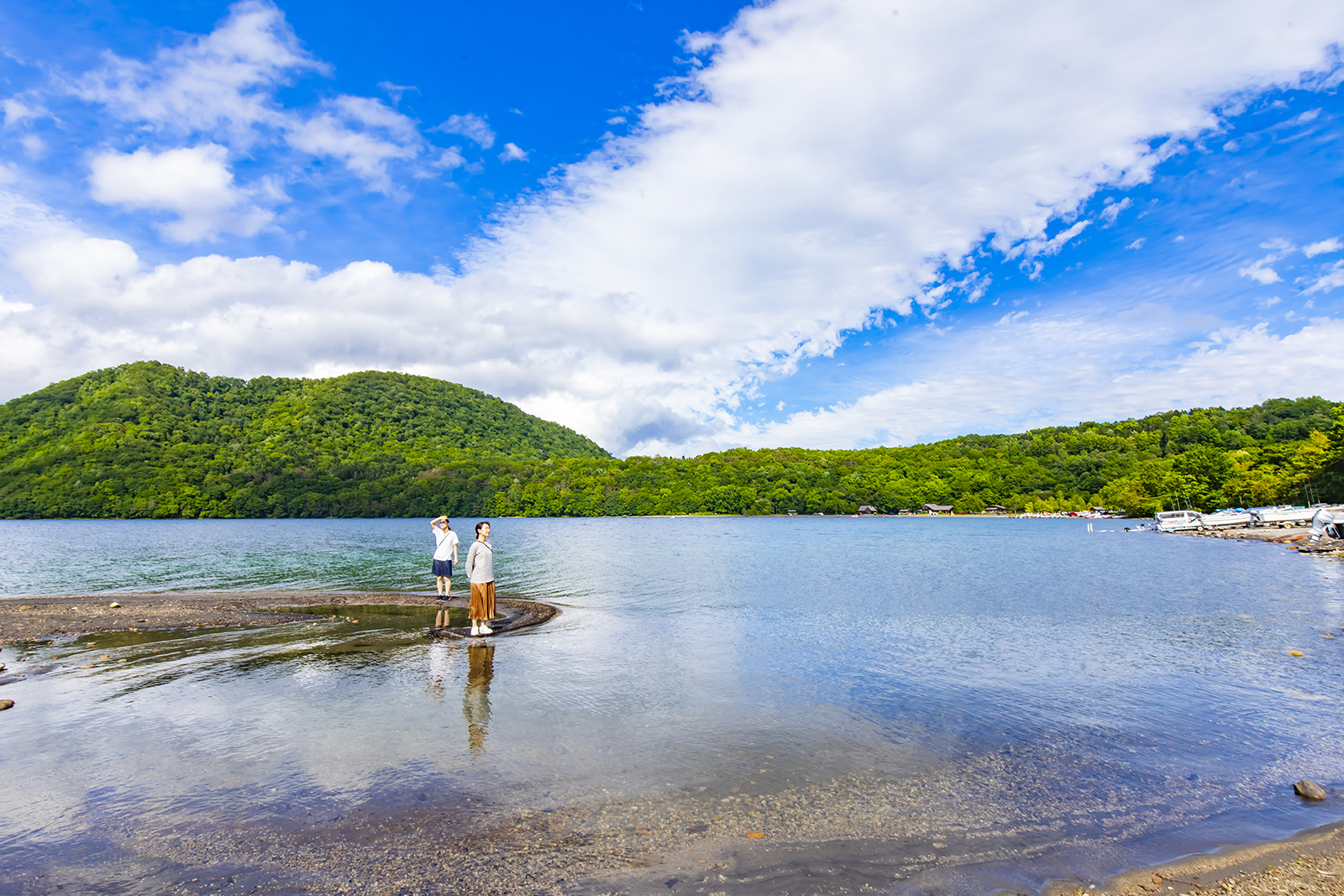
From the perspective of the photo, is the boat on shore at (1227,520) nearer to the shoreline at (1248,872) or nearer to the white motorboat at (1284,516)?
the white motorboat at (1284,516)

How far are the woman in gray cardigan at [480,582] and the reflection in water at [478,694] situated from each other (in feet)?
3.20

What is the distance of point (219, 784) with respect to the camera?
864 centimetres

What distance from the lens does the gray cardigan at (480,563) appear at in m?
17.8

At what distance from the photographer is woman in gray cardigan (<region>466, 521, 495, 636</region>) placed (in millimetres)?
17859

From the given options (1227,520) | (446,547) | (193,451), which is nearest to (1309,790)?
(446,547)

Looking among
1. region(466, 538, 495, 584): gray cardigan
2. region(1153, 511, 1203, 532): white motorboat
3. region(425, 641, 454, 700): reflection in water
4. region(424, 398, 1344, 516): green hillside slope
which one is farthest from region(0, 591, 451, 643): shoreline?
region(424, 398, 1344, 516): green hillside slope

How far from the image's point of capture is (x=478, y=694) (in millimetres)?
13125

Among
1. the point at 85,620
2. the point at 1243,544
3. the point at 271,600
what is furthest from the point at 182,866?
the point at 1243,544

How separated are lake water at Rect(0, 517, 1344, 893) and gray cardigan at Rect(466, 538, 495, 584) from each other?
6.94 ft

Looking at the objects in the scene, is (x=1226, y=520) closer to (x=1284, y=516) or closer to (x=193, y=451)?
(x=1284, y=516)

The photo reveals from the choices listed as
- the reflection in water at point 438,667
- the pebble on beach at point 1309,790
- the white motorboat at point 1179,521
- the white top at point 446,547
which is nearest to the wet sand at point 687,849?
the pebble on beach at point 1309,790

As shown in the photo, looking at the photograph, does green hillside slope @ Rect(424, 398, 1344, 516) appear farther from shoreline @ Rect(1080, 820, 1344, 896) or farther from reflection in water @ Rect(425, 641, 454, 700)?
reflection in water @ Rect(425, 641, 454, 700)

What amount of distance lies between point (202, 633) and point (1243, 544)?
81435 mm

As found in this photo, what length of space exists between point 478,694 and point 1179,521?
117 m
